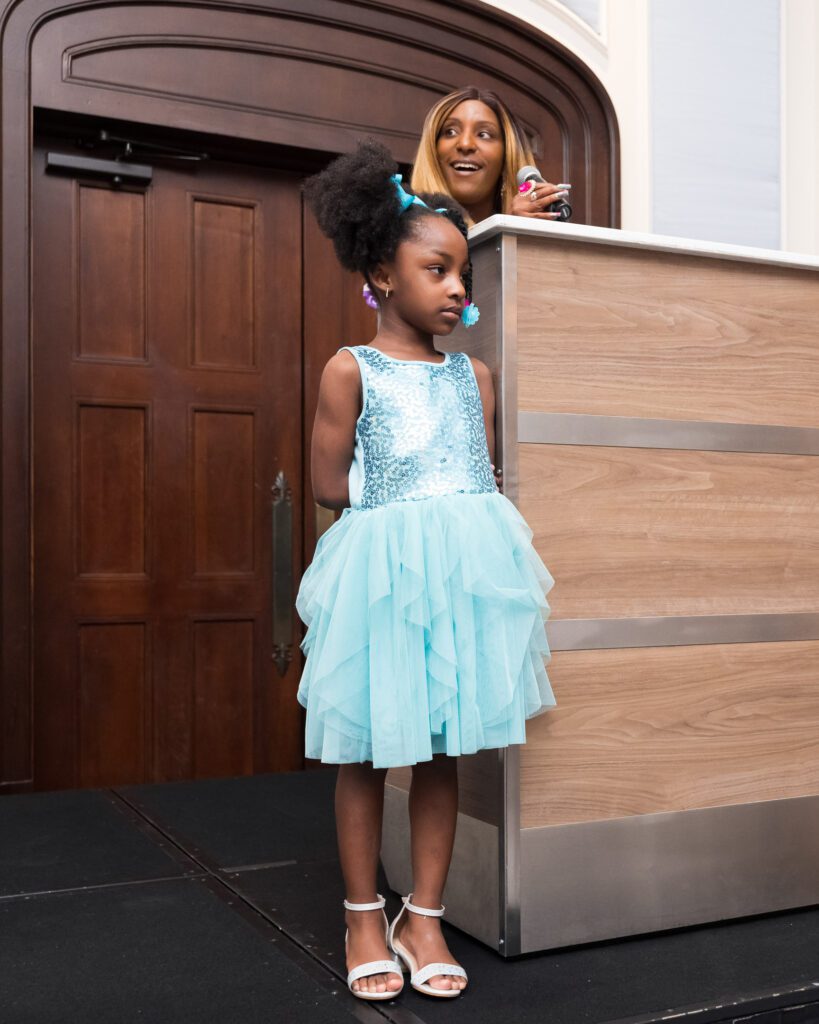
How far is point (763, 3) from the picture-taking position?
418 centimetres

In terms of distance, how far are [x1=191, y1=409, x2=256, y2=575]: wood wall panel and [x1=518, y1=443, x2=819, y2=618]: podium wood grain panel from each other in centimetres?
187

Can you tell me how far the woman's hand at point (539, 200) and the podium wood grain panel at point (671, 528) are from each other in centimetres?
43

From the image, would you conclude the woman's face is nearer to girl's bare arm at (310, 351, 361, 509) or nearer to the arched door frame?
girl's bare arm at (310, 351, 361, 509)

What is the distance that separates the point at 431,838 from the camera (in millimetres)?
1743

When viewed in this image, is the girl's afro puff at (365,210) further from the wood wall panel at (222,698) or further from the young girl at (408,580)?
the wood wall panel at (222,698)

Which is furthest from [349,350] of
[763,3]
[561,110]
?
[763,3]

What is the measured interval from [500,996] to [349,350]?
101 cm

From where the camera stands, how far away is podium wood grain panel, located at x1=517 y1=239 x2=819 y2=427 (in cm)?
190

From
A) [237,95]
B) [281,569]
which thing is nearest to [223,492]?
[281,569]

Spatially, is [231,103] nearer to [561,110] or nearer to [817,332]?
[561,110]

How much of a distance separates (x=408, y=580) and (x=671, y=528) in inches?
23.3

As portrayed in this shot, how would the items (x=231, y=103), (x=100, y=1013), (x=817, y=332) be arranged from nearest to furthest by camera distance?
1. (x=100, y=1013)
2. (x=817, y=332)
3. (x=231, y=103)

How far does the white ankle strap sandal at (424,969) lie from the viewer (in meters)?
1.65

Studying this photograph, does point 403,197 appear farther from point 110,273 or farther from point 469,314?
point 110,273
